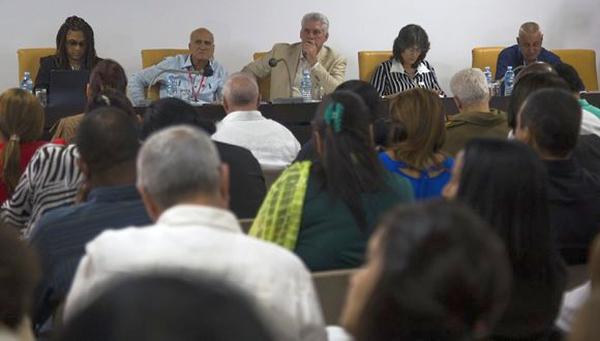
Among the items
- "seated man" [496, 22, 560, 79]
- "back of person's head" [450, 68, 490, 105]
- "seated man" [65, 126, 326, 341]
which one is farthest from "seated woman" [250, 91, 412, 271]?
"seated man" [496, 22, 560, 79]

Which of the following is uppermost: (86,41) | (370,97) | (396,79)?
(86,41)

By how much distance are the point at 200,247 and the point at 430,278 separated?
0.73 meters

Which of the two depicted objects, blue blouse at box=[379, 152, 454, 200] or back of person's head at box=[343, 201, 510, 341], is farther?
blue blouse at box=[379, 152, 454, 200]

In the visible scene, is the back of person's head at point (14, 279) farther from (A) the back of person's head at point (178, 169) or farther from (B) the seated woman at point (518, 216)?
(B) the seated woman at point (518, 216)

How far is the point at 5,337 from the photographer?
115 centimetres

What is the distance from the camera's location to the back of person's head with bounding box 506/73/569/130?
4.13 metres

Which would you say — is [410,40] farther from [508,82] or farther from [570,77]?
[570,77]

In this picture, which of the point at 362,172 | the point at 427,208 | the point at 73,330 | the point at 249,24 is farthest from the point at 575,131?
the point at 249,24

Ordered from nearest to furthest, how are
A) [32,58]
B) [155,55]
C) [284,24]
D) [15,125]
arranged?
[15,125] < [32,58] < [155,55] < [284,24]

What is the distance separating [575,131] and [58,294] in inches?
62.7

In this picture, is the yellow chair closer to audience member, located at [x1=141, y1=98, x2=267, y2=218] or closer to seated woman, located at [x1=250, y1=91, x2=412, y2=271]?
audience member, located at [x1=141, y1=98, x2=267, y2=218]

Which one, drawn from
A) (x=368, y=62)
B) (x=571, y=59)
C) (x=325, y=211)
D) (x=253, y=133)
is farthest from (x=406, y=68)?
(x=325, y=211)

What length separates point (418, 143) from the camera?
3.74m

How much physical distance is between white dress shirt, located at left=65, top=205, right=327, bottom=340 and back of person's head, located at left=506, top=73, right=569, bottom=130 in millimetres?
2172
